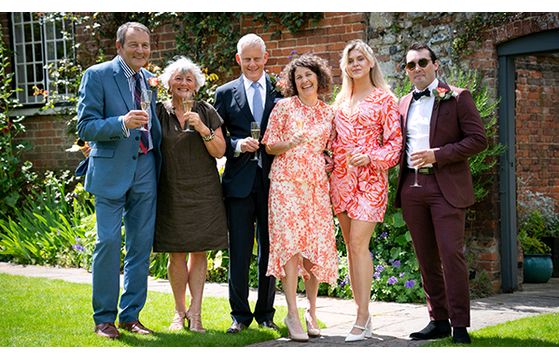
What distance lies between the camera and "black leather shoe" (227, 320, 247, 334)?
17.1 feet

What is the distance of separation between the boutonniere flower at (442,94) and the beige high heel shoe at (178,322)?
7.28 ft

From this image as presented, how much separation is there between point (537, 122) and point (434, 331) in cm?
527

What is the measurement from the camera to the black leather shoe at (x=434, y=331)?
507 cm

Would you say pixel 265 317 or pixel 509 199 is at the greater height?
pixel 509 199

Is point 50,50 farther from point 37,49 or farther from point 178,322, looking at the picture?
point 178,322

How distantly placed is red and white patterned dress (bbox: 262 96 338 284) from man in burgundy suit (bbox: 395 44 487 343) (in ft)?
1.73

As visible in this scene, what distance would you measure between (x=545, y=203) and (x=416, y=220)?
17.0 feet

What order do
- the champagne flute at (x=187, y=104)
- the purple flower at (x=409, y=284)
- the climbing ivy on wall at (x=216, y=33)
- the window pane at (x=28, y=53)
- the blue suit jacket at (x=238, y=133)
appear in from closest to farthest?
the champagne flute at (x=187, y=104) → the blue suit jacket at (x=238, y=133) → the purple flower at (x=409, y=284) → the climbing ivy on wall at (x=216, y=33) → the window pane at (x=28, y=53)

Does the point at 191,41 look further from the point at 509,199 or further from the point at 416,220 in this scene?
the point at 416,220

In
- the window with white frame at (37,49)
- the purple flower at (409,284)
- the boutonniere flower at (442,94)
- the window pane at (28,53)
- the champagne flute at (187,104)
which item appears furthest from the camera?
the window pane at (28,53)

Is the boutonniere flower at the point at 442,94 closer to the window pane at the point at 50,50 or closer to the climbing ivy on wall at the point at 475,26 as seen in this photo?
the climbing ivy on wall at the point at 475,26

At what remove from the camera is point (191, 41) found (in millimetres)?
9852

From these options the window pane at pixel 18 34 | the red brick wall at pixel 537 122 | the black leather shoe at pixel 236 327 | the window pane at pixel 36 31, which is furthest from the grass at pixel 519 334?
the window pane at pixel 18 34
